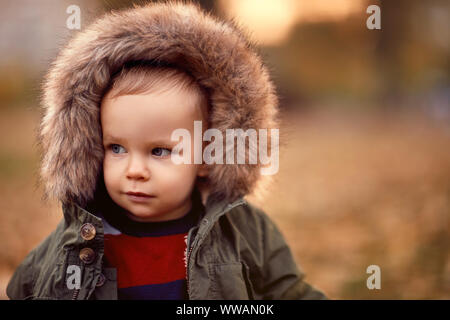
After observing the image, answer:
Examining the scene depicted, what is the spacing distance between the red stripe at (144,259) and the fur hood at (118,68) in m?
0.18

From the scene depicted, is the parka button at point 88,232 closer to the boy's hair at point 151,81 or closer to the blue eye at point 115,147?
the blue eye at point 115,147

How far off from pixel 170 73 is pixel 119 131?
23 cm

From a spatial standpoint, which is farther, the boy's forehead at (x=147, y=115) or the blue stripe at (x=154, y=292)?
the blue stripe at (x=154, y=292)

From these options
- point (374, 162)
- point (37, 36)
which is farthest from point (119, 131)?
point (374, 162)

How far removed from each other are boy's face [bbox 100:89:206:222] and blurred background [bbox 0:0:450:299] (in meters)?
0.34

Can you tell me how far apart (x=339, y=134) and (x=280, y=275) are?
4.08m

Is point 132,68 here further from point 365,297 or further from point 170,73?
point 365,297

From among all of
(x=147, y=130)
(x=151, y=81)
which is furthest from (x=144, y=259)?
(x=151, y=81)

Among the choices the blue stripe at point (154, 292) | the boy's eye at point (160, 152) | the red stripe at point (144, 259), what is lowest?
the blue stripe at point (154, 292)

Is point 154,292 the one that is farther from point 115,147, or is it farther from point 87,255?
point 115,147

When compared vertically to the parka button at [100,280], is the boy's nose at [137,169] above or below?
above

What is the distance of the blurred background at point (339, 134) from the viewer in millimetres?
2496

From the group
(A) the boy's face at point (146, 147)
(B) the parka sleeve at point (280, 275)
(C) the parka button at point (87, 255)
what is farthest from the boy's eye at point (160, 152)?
(B) the parka sleeve at point (280, 275)

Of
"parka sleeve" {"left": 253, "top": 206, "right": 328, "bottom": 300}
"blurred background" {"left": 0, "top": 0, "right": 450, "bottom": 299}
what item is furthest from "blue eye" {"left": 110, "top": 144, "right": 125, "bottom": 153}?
"parka sleeve" {"left": 253, "top": 206, "right": 328, "bottom": 300}
